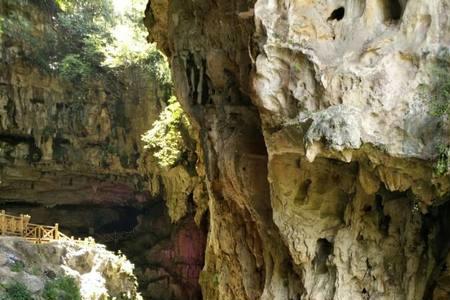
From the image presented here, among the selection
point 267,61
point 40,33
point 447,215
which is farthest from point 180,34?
point 40,33

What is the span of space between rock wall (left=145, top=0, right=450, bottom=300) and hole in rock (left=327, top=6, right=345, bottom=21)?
83mm

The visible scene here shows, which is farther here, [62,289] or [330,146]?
[62,289]

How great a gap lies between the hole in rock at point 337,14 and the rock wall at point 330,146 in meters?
0.08

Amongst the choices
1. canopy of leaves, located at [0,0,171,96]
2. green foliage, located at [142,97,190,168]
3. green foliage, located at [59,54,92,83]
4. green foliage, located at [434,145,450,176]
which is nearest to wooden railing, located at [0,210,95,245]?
green foliage, located at [142,97,190,168]

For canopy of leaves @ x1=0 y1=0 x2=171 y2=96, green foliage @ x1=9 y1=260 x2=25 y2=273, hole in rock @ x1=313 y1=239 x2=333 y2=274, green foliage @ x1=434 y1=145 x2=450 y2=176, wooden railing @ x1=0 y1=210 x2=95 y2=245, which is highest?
canopy of leaves @ x1=0 y1=0 x2=171 y2=96

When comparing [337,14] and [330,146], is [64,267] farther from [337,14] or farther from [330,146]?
[337,14]

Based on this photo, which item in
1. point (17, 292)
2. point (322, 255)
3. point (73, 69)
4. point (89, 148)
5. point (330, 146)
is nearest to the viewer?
point (330, 146)

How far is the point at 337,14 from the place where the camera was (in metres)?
9.48

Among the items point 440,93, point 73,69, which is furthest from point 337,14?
point 73,69

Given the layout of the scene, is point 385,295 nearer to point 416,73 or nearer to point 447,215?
point 447,215

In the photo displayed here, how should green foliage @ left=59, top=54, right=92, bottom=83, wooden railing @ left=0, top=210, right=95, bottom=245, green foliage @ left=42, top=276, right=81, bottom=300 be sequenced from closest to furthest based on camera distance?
green foliage @ left=42, top=276, right=81, bottom=300
wooden railing @ left=0, top=210, right=95, bottom=245
green foliage @ left=59, top=54, right=92, bottom=83

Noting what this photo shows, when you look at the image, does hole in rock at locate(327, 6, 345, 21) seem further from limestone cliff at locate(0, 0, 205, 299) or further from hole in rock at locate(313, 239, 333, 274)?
limestone cliff at locate(0, 0, 205, 299)

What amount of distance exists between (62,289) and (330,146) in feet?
29.5

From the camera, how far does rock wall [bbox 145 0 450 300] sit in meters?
8.14
